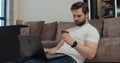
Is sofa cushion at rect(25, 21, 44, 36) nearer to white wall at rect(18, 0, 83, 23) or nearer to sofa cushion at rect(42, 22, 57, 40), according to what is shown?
sofa cushion at rect(42, 22, 57, 40)

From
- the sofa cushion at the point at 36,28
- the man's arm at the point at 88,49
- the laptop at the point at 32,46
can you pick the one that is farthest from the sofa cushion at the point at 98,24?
the laptop at the point at 32,46

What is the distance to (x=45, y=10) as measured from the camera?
4.70 m

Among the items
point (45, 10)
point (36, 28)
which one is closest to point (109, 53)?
point (36, 28)

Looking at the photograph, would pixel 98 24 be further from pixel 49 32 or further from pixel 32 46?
pixel 32 46

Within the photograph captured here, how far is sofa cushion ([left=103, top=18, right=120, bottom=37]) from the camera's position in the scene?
332cm

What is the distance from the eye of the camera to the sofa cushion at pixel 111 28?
10.9 feet

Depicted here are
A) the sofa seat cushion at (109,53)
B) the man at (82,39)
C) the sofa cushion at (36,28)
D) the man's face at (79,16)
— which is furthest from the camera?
the sofa cushion at (36,28)

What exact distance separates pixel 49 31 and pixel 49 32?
0.02 metres

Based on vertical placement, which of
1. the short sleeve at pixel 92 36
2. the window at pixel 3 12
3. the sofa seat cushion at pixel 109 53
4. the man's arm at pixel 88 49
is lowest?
the sofa seat cushion at pixel 109 53

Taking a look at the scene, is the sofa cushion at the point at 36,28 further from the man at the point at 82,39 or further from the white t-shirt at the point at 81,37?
the white t-shirt at the point at 81,37

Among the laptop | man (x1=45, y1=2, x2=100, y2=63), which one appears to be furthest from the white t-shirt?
the laptop

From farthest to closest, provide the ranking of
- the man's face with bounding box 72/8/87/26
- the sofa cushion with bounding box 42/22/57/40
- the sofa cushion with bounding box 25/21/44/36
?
the sofa cushion with bounding box 25/21/44/36, the sofa cushion with bounding box 42/22/57/40, the man's face with bounding box 72/8/87/26

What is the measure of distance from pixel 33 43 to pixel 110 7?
2476 millimetres

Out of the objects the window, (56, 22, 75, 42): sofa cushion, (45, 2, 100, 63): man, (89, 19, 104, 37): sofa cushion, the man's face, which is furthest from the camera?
the window
